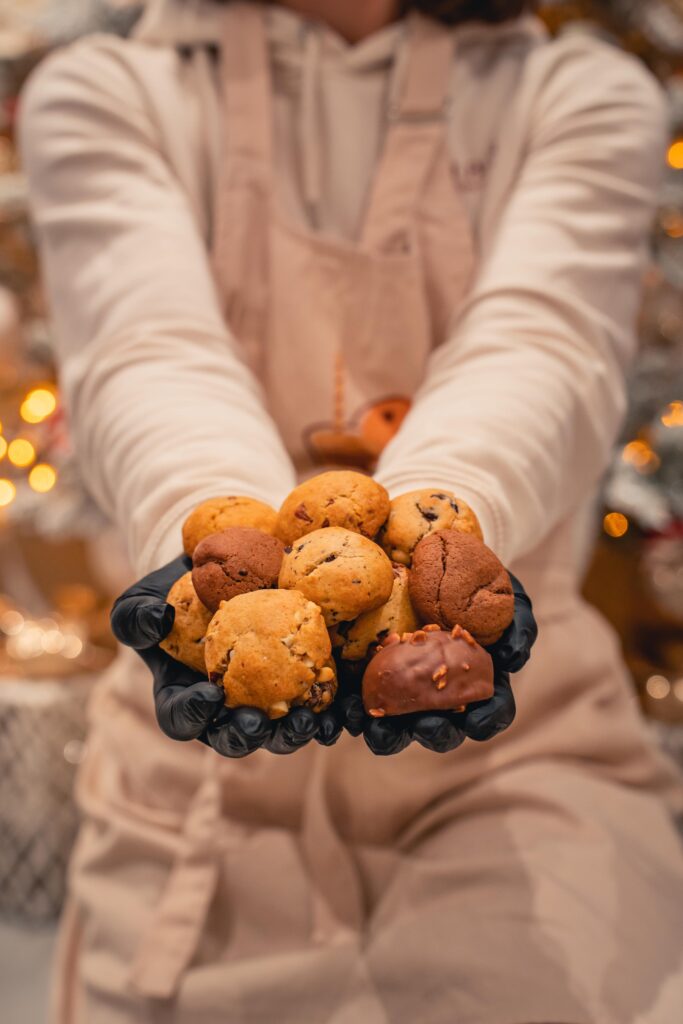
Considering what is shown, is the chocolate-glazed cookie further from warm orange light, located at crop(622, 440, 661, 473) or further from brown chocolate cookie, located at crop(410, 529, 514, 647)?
warm orange light, located at crop(622, 440, 661, 473)

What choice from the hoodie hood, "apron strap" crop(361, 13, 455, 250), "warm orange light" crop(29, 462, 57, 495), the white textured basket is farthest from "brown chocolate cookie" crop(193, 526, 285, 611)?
"warm orange light" crop(29, 462, 57, 495)

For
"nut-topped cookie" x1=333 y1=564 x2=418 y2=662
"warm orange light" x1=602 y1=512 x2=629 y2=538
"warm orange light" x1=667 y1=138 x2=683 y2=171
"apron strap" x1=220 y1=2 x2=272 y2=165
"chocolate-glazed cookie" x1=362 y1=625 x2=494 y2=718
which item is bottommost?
"warm orange light" x1=602 y1=512 x2=629 y2=538

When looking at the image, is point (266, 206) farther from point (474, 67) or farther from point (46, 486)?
point (46, 486)

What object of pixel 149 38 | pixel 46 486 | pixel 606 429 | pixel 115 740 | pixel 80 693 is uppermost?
pixel 149 38

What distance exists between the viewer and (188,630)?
1.62ft

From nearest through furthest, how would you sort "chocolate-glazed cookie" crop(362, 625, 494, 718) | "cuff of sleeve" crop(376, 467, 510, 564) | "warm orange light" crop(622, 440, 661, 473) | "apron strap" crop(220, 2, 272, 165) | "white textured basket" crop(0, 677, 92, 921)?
"chocolate-glazed cookie" crop(362, 625, 494, 718) → "cuff of sleeve" crop(376, 467, 510, 564) → "apron strap" crop(220, 2, 272, 165) → "white textured basket" crop(0, 677, 92, 921) → "warm orange light" crop(622, 440, 661, 473)

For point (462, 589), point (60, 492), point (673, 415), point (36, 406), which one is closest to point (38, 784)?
point (60, 492)

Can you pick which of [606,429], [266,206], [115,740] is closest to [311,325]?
[266,206]

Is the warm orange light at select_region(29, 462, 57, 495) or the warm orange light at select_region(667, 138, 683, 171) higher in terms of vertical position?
the warm orange light at select_region(667, 138, 683, 171)

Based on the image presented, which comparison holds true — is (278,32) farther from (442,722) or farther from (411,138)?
(442,722)

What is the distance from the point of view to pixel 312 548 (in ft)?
1.55

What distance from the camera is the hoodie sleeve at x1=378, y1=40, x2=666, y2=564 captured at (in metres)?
0.69

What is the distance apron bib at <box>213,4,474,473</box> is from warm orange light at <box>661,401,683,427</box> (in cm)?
51

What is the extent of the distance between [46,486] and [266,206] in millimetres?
621
